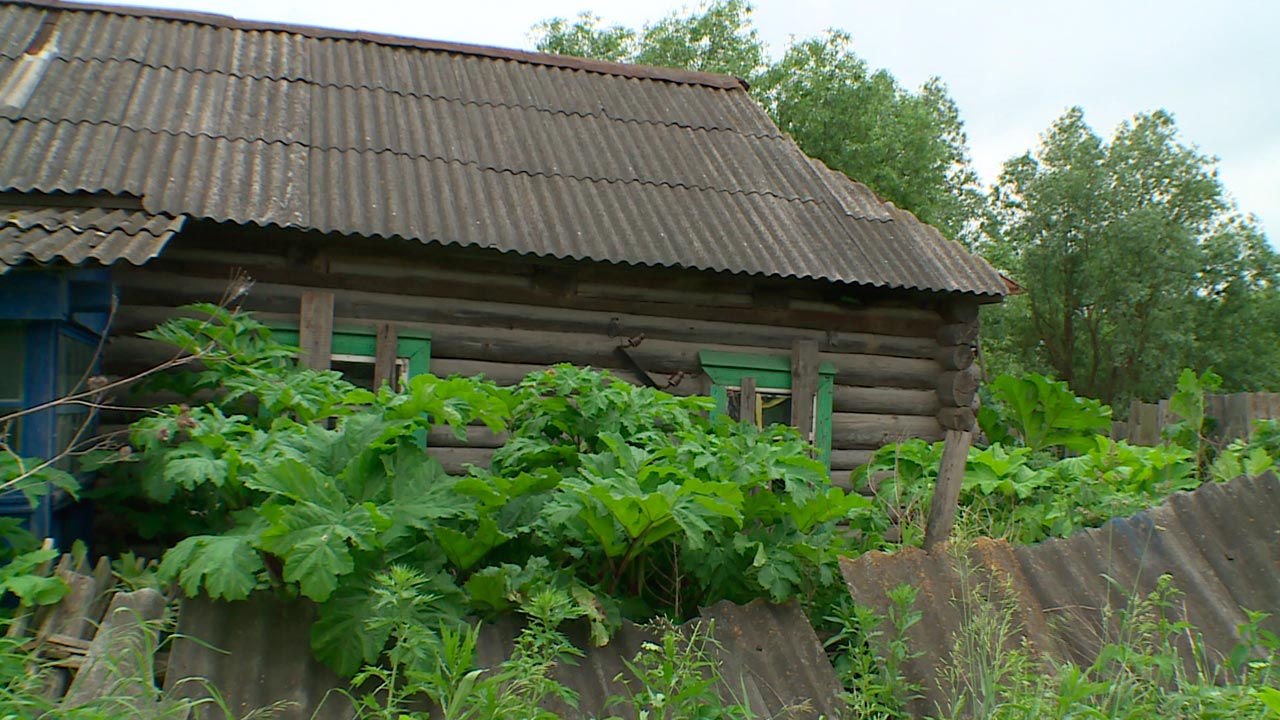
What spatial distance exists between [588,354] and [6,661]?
5.07 metres

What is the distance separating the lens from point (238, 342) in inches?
223

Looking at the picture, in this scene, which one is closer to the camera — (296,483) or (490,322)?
(296,483)

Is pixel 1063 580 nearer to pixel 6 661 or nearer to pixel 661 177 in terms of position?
pixel 6 661

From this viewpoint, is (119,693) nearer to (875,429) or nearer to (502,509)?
(502,509)

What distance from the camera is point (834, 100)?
956 inches

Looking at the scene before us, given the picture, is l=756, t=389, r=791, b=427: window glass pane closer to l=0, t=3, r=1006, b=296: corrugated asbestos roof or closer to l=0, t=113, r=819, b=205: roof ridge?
l=0, t=3, r=1006, b=296: corrugated asbestos roof

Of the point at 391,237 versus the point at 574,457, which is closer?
the point at 574,457

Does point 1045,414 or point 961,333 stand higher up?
point 961,333

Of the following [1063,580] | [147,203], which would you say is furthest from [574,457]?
[147,203]

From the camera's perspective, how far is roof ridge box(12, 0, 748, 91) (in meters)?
9.63

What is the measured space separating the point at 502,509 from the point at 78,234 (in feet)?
10.0

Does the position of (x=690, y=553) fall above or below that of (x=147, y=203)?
below

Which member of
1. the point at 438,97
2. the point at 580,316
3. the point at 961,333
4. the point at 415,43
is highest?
the point at 415,43

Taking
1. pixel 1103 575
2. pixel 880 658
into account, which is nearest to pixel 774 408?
pixel 1103 575
